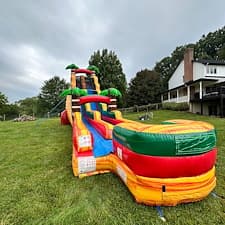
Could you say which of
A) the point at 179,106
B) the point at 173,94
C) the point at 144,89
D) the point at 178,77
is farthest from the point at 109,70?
the point at 179,106

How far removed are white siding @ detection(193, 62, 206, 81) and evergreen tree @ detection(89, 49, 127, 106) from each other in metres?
10.4

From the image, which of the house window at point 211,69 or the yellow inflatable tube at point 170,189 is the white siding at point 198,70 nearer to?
the house window at point 211,69

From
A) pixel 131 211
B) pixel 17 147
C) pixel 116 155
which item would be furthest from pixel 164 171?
pixel 17 147

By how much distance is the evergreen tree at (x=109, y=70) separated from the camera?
27269 millimetres

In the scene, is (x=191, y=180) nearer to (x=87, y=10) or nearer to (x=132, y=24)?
(x=87, y=10)

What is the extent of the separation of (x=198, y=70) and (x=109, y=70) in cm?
1249

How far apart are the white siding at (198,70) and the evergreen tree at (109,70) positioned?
10427mm

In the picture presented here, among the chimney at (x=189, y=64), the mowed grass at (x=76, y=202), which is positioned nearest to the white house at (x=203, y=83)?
the chimney at (x=189, y=64)

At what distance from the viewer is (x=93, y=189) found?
3.39m

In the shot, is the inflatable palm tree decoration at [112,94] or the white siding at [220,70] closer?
the inflatable palm tree decoration at [112,94]

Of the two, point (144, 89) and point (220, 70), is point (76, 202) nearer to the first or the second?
point (220, 70)

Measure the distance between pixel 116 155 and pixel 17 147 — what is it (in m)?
4.48

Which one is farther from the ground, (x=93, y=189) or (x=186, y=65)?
(x=186, y=65)

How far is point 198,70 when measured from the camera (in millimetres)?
21484
